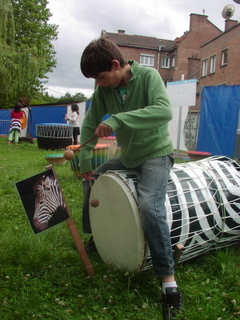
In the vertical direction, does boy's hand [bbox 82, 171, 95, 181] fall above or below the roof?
below

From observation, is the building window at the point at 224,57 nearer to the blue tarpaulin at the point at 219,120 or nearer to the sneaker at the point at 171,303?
the blue tarpaulin at the point at 219,120

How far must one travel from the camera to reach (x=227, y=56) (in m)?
22.9

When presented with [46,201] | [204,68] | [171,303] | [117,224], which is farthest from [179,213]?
[204,68]

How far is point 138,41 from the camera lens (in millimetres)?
36312

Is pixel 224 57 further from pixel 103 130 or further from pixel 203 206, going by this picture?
pixel 103 130

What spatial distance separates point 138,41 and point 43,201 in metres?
37.1

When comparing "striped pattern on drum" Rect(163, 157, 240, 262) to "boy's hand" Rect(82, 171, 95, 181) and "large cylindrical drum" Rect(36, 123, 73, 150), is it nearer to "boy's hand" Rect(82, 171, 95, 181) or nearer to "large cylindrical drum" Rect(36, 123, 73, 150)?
"boy's hand" Rect(82, 171, 95, 181)

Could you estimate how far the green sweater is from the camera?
5.99 feet

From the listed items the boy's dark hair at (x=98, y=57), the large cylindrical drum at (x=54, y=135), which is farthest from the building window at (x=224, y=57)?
the boy's dark hair at (x=98, y=57)

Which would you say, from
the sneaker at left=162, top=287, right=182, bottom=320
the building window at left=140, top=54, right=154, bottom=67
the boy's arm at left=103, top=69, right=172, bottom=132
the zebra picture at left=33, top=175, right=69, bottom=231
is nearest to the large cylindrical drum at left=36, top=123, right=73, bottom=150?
the zebra picture at left=33, top=175, right=69, bottom=231

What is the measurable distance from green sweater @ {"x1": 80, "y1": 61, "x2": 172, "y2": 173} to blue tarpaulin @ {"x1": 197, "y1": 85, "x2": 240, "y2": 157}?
21.8 feet

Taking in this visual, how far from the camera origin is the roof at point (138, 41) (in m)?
35.2

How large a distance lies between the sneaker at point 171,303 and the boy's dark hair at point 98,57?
142 centimetres

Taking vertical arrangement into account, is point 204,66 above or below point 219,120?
above
